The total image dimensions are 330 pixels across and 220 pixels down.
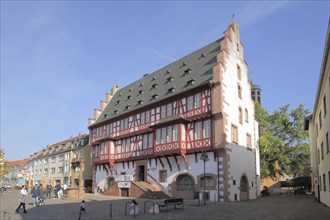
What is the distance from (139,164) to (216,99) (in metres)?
14.0

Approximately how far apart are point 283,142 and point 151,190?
70.3 ft

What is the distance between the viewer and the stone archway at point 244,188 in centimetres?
3424

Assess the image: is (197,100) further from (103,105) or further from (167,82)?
(103,105)

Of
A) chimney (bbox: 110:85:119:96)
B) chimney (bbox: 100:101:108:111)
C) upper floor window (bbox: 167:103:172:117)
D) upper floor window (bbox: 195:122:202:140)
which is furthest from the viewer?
chimney (bbox: 110:85:119:96)

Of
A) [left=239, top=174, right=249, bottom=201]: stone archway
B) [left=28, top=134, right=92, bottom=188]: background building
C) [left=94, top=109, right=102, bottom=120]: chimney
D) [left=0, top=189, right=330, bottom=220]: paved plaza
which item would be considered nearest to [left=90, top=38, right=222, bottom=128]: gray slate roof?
[left=94, top=109, right=102, bottom=120]: chimney

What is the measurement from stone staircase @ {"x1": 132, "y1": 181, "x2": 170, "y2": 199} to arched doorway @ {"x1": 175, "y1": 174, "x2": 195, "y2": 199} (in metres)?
1.64

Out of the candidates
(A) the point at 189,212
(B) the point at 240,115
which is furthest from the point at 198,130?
(A) the point at 189,212

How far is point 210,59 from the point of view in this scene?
37344 mm

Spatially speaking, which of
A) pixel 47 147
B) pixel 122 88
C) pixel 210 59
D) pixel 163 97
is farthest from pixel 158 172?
pixel 47 147

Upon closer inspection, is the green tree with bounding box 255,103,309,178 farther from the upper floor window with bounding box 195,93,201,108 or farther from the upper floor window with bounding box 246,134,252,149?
the upper floor window with bounding box 195,93,201,108

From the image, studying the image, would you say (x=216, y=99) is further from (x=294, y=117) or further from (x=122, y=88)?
(x=122, y=88)

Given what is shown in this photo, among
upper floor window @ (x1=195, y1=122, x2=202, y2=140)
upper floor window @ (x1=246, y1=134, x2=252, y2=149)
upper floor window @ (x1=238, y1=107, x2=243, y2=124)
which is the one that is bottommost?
upper floor window @ (x1=246, y1=134, x2=252, y2=149)

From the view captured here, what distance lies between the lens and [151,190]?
35.8 meters

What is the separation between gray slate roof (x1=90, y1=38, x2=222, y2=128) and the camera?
36584 millimetres
